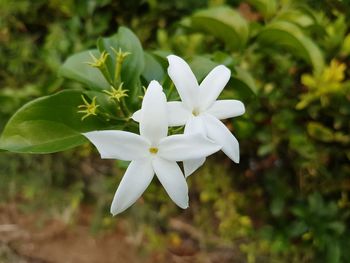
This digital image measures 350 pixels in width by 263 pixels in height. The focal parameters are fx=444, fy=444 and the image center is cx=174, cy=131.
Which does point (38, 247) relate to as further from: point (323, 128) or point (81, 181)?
point (323, 128)

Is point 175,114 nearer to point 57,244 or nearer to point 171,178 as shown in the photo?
point 171,178

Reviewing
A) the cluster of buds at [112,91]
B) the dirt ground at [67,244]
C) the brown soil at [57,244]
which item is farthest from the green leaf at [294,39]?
the brown soil at [57,244]

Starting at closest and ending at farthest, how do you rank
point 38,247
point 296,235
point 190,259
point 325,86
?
point 325,86
point 296,235
point 190,259
point 38,247

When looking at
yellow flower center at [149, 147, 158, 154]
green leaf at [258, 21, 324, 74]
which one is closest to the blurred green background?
green leaf at [258, 21, 324, 74]

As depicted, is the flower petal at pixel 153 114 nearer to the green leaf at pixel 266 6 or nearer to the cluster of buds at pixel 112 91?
A: the cluster of buds at pixel 112 91

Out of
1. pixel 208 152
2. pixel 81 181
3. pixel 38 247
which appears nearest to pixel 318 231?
pixel 208 152

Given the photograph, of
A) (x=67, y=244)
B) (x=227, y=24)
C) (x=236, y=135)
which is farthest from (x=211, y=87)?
(x=67, y=244)
